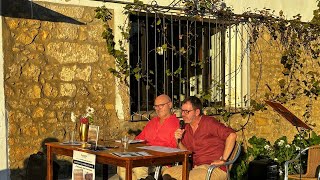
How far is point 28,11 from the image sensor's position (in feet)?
21.7

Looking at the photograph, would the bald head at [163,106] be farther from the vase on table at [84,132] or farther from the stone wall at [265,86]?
the stone wall at [265,86]

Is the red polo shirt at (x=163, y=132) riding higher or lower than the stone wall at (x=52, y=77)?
lower

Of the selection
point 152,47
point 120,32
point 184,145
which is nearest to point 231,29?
point 152,47

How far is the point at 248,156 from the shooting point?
29.3 feet

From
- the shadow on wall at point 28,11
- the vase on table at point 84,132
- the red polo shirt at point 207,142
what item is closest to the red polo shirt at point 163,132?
the red polo shirt at point 207,142

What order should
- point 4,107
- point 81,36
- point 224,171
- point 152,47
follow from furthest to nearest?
point 152,47, point 81,36, point 4,107, point 224,171

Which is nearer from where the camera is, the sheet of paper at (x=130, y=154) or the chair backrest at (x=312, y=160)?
the sheet of paper at (x=130, y=154)

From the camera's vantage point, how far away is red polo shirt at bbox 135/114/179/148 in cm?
596

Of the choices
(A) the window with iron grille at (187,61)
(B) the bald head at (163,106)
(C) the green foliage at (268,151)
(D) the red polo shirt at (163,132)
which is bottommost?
(C) the green foliage at (268,151)

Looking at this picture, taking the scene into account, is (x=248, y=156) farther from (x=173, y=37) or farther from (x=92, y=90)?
(x=92, y=90)

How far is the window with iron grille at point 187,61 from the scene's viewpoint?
7840 mm

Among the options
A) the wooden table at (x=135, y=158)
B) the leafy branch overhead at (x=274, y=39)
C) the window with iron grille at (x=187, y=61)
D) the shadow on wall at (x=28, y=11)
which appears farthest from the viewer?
the window with iron grille at (x=187, y=61)

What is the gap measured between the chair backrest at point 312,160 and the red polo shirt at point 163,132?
151cm

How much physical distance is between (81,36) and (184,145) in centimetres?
229
